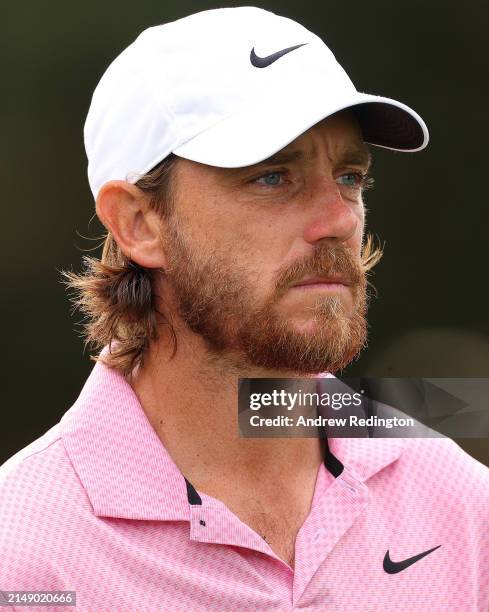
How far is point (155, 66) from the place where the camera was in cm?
252

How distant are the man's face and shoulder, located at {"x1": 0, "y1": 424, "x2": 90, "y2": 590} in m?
0.47

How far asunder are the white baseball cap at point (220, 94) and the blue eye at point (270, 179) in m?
0.08

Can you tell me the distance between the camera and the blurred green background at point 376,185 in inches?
228

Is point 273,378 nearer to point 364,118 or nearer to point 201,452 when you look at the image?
point 201,452

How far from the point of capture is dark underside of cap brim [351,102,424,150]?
261cm

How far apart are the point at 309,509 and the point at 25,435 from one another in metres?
3.86

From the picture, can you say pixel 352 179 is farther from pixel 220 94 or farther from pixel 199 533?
pixel 199 533

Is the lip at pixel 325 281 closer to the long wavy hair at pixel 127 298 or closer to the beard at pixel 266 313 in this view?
the beard at pixel 266 313

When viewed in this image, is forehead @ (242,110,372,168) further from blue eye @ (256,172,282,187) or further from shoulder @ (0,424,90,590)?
shoulder @ (0,424,90,590)

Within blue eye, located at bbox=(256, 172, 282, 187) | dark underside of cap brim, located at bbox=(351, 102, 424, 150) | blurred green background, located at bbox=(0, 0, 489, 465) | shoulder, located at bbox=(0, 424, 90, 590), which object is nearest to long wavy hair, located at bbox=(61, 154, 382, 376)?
blue eye, located at bbox=(256, 172, 282, 187)

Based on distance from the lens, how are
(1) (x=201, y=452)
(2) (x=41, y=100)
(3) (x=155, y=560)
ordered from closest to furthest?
(3) (x=155, y=560)
(1) (x=201, y=452)
(2) (x=41, y=100)

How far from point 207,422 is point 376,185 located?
372cm

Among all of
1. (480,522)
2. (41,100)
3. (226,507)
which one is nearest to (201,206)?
(226,507)

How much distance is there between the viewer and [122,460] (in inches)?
93.0
